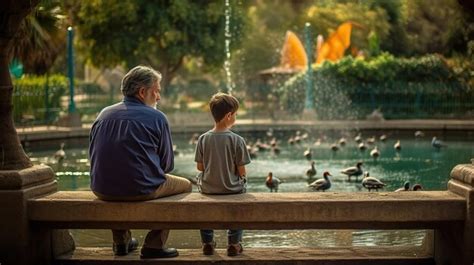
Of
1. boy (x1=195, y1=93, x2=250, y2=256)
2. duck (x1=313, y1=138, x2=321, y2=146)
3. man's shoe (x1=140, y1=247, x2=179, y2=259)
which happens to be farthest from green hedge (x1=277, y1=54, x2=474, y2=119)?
man's shoe (x1=140, y1=247, x2=179, y2=259)

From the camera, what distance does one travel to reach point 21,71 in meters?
33.8

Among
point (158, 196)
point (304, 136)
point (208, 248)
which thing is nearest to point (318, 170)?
point (304, 136)

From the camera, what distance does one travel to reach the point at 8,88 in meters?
6.33

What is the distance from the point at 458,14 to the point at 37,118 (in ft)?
57.9

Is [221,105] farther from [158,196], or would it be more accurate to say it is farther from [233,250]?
[233,250]

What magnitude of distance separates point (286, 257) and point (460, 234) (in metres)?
1.30

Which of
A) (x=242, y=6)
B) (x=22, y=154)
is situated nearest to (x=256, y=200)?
(x=22, y=154)

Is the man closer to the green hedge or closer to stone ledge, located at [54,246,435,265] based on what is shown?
stone ledge, located at [54,246,435,265]

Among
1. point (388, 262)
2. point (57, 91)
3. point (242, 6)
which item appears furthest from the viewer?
point (242, 6)

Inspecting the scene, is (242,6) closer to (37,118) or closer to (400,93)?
(400,93)

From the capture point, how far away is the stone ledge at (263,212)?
582 centimetres

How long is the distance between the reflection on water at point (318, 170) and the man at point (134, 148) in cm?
284

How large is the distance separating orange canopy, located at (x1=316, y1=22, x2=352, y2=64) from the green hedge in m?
6.26

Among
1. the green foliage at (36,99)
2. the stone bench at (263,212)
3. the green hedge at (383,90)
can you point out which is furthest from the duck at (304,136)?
the stone bench at (263,212)
